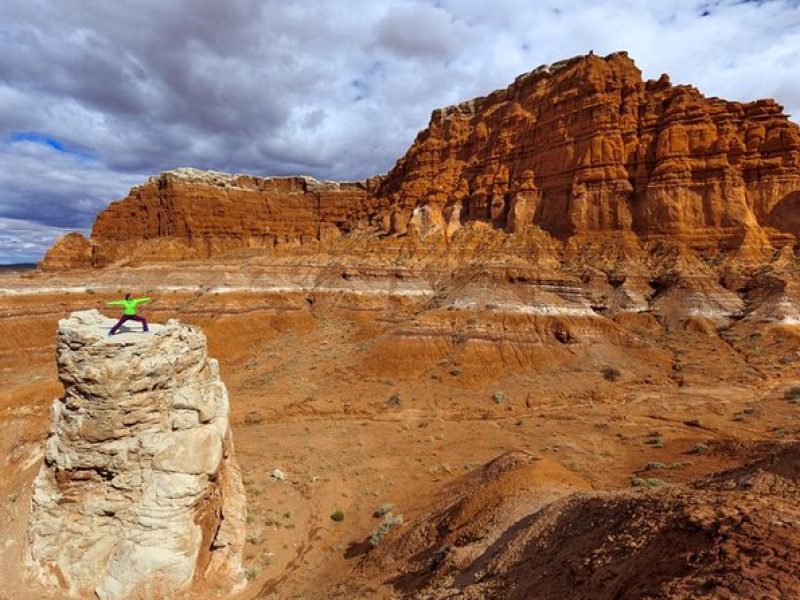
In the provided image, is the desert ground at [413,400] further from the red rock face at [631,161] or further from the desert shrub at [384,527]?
the red rock face at [631,161]

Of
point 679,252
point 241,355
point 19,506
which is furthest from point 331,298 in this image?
point 19,506

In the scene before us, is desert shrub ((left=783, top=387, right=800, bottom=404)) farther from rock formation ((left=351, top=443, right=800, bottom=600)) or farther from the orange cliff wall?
the orange cliff wall

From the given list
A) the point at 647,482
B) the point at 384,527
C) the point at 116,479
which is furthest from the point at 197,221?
the point at 647,482

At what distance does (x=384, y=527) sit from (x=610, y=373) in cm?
2689

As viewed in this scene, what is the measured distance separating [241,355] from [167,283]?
17.6 meters

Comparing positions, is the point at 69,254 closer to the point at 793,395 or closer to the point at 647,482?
the point at 647,482

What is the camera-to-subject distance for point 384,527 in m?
14.9

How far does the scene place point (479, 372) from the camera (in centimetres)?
3569

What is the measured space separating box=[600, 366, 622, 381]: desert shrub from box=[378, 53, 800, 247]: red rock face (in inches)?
846

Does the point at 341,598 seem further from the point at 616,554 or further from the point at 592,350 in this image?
the point at 592,350

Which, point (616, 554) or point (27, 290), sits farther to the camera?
point (27, 290)

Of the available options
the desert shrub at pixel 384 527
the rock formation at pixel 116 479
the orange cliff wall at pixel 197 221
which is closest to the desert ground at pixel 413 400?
the desert shrub at pixel 384 527

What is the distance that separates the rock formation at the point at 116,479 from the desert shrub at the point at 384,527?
5.55 m

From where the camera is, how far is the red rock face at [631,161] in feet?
156
